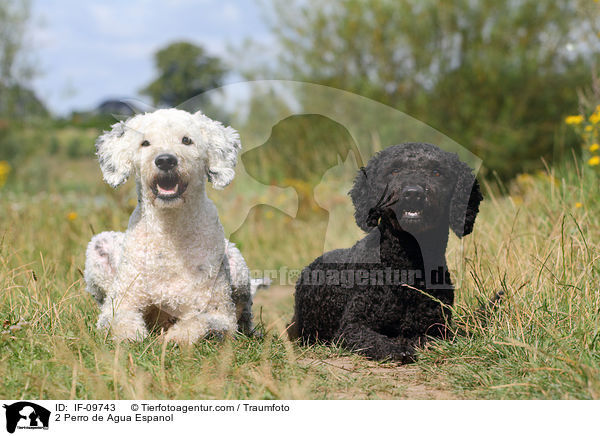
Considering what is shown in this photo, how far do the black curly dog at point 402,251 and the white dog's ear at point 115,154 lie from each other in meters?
1.45

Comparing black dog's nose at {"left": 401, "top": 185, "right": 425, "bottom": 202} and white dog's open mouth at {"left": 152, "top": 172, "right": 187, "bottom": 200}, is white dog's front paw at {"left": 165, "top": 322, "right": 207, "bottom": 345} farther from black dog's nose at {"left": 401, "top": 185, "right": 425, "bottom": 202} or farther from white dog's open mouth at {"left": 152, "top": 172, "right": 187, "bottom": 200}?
black dog's nose at {"left": 401, "top": 185, "right": 425, "bottom": 202}

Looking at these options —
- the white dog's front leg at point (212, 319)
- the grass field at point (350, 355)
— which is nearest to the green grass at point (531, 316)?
the grass field at point (350, 355)

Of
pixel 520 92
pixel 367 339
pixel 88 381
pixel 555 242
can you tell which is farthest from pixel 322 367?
pixel 520 92

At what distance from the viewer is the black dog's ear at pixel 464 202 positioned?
359cm

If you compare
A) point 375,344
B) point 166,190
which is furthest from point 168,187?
point 375,344

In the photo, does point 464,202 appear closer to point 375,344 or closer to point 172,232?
point 375,344

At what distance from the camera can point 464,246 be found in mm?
4816

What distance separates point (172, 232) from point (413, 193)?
4.68 feet

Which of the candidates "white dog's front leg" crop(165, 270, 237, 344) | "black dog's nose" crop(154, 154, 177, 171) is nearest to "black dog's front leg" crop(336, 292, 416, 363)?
"white dog's front leg" crop(165, 270, 237, 344)

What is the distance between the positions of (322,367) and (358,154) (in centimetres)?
143

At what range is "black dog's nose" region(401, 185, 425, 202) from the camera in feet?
10.9
